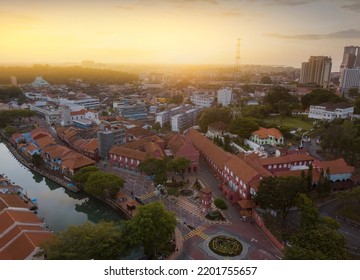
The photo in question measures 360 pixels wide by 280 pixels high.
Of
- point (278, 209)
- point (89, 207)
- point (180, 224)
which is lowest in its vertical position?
point (89, 207)

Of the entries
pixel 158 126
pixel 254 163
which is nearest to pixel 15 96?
pixel 158 126

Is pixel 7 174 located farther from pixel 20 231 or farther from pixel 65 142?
pixel 20 231

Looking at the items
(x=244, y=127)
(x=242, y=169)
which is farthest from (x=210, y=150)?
(x=244, y=127)

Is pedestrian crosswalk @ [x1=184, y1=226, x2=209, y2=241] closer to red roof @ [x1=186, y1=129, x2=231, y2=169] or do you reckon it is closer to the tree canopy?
red roof @ [x1=186, y1=129, x2=231, y2=169]

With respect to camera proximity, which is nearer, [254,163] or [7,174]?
[254,163]

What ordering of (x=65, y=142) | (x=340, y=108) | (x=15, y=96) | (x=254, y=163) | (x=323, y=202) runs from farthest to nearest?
(x=15, y=96)
(x=340, y=108)
(x=65, y=142)
(x=254, y=163)
(x=323, y=202)

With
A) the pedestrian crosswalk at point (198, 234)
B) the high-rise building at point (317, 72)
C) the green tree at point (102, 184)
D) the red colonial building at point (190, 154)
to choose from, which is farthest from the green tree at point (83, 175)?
the high-rise building at point (317, 72)

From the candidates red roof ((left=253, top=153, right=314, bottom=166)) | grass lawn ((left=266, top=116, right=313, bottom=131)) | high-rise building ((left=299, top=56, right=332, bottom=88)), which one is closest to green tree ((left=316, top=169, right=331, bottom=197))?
red roof ((left=253, top=153, right=314, bottom=166))
